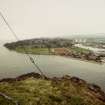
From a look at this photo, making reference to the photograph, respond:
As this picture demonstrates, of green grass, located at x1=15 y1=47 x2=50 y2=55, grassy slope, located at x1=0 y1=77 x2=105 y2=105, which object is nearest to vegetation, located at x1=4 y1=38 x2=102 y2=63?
green grass, located at x1=15 y1=47 x2=50 y2=55

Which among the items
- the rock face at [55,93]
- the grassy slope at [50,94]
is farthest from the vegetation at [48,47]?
the grassy slope at [50,94]

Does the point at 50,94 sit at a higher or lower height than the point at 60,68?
higher

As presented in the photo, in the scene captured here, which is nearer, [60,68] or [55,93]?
[55,93]

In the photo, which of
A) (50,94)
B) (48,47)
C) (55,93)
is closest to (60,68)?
(55,93)

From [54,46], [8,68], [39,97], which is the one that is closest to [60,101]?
[39,97]

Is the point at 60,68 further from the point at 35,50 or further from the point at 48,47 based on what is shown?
the point at 48,47

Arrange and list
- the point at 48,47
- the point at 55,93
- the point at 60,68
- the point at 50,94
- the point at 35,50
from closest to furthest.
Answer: the point at 50,94
the point at 55,93
the point at 60,68
the point at 35,50
the point at 48,47
